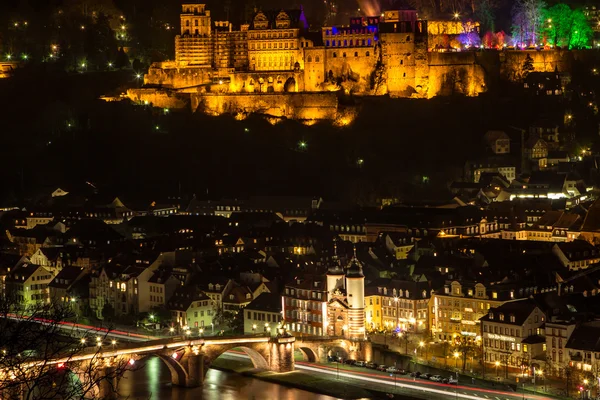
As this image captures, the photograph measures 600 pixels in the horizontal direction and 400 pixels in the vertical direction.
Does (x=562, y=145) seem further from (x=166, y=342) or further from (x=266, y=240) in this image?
(x=166, y=342)

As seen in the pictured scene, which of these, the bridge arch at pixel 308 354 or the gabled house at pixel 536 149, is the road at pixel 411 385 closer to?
the bridge arch at pixel 308 354

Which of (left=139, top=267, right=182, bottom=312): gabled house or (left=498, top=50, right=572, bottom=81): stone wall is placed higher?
(left=498, top=50, right=572, bottom=81): stone wall

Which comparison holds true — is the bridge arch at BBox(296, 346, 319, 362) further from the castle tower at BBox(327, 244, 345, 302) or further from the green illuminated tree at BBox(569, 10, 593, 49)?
the green illuminated tree at BBox(569, 10, 593, 49)

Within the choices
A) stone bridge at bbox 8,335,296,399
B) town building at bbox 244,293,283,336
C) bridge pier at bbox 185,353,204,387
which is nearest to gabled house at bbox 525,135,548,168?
town building at bbox 244,293,283,336

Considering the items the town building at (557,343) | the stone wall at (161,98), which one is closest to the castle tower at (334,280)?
the town building at (557,343)

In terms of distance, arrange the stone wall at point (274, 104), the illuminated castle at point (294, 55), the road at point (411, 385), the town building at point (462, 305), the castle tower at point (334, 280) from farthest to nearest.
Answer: the stone wall at point (274, 104)
the illuminated castle at point (294, 55)
the castle tower at point (334, 280)
the town building at point (462, 305)
the road at point (411, 385)

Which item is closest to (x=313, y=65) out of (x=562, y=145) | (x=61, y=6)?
(x=562, y=145)
